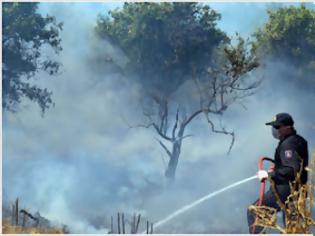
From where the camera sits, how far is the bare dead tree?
8.66m

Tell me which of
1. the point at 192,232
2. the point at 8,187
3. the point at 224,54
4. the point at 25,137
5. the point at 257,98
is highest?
the point at 224,54

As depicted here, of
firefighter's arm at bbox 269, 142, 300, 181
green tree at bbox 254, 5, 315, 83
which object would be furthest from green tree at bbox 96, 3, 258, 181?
firefighter's arm at bbox 269, 142, 300, 181

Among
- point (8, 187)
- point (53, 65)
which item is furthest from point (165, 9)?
point (8, 187)

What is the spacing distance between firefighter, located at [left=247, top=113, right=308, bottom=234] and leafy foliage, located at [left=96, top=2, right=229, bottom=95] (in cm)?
370

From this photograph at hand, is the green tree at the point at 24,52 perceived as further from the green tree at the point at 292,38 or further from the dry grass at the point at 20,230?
the green tree at the point at 292,38

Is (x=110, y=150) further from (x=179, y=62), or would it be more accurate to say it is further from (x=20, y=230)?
(x=20, y=230)

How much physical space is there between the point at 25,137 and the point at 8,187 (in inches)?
24.4

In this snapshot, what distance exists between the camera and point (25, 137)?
26.5ft

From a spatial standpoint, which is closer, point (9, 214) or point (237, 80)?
point (9, 214)

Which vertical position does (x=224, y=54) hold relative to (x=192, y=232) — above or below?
above

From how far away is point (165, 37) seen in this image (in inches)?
340

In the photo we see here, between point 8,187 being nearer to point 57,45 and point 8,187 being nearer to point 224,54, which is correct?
point 57,45

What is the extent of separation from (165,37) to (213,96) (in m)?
0.96

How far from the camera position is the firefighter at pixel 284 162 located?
4742 mm
